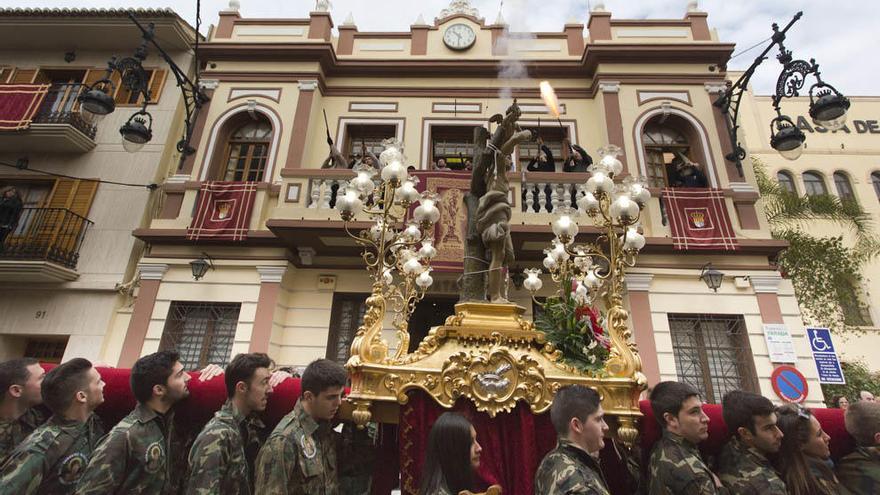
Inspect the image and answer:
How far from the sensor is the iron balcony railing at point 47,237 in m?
9.31

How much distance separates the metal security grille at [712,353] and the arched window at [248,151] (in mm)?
9528

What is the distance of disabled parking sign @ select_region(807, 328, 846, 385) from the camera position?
26.1 feet

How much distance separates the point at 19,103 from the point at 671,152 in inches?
612

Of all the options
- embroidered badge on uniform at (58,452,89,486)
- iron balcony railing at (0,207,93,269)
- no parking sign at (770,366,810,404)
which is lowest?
embroidered badge on uniform at (58,452,89,486)

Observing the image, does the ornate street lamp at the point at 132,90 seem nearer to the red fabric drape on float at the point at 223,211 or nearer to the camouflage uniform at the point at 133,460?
the red fabric drape on float at the point at 223,211

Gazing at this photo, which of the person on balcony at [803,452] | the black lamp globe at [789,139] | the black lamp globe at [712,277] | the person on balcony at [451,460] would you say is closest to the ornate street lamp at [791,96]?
the black lamp globe at [789,139]

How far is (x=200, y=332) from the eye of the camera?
8883 millimetres

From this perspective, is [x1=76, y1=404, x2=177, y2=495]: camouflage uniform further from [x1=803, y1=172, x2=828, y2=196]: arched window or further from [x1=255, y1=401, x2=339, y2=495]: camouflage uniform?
[x1=803, y1=172, x2=828, y2=196]: arched window

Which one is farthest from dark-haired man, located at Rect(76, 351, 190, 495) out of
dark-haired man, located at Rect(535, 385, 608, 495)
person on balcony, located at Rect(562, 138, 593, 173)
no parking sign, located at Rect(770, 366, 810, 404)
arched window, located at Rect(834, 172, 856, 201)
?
arched window, located at Rect(834, 172, 856, 201)

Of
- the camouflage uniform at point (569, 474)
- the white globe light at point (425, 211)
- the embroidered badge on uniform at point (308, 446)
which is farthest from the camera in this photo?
the white globe light at point (425, 211)

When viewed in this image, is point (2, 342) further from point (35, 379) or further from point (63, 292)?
point (35, 379)

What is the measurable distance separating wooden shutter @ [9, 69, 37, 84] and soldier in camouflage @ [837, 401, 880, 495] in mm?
16612

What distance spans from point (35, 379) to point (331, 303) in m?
6.26

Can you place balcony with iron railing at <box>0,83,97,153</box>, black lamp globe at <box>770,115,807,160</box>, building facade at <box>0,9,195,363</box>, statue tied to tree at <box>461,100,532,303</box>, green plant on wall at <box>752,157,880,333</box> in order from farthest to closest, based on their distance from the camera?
green plant on wall at <box>752,157,880,333</box>, balcony with iron railing at <box>0,83,97,153</box>, building facade at <box>0,9,195,363</box>, black lamp globe at <box>770,115,807,160</box>, statue tied to tree at <box>461,100,532,303</box>
